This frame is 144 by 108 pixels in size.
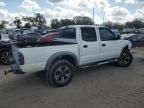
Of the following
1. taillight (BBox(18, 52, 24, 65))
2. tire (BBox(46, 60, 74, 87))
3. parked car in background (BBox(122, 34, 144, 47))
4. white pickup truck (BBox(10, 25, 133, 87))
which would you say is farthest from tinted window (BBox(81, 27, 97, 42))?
parked car in background (BBox(122, 34, 144, 47))

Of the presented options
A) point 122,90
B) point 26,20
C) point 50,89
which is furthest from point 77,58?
point 26,20

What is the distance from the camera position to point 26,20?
83.4 metres

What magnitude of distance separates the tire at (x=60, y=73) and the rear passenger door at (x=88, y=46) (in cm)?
64

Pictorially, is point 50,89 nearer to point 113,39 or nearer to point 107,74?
point 107,74

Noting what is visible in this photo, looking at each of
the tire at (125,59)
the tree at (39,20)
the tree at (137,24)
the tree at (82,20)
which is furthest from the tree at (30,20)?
the tire at (125,59)

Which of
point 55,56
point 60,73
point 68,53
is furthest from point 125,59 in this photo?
point 55,56

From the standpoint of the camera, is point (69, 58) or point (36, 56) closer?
point (36, 56)

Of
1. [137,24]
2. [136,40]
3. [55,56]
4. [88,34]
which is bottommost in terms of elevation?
[55,56]

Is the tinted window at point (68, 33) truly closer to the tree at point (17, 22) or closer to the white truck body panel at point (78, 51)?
the white truck body panel at point (78, 51)

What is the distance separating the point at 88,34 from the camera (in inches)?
248

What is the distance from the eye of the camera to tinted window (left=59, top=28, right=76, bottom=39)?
6.22 meters

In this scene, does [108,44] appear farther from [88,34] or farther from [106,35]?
[88,34]

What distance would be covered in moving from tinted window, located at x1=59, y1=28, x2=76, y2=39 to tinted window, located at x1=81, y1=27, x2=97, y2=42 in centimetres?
32

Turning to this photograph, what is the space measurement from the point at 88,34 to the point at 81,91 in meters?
2.11
